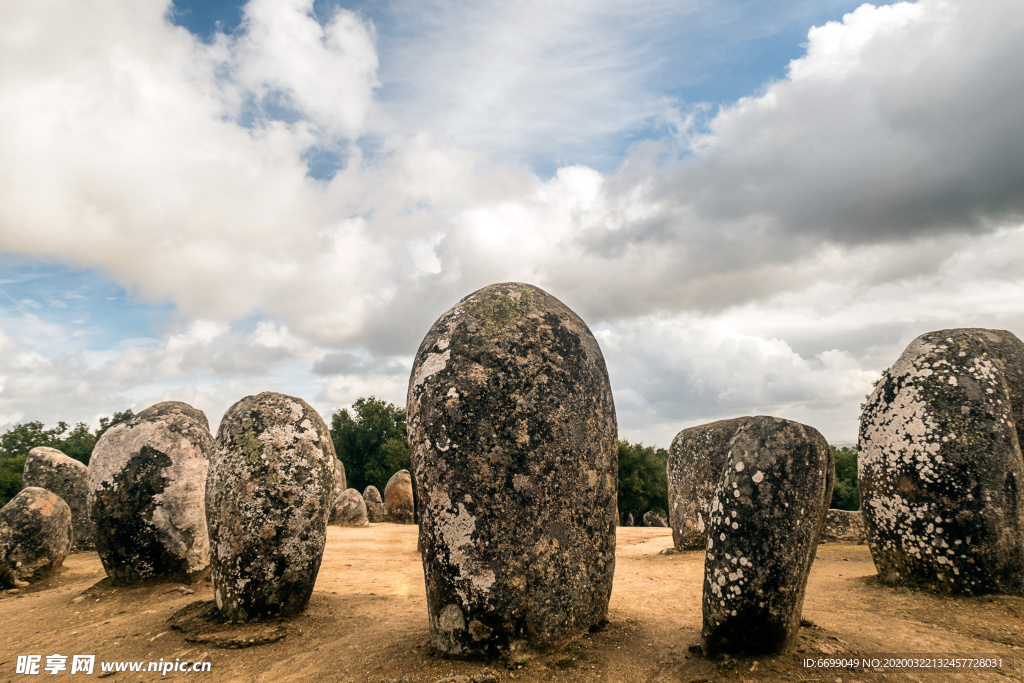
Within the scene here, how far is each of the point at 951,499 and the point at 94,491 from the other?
12.6 meters

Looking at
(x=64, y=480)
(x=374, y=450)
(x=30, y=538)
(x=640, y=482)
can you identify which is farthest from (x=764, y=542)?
(x=374, y=450)

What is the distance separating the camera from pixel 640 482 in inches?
1308

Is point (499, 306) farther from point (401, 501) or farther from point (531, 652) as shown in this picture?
point (401, 501)

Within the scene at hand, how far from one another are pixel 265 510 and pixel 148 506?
3.87 meters

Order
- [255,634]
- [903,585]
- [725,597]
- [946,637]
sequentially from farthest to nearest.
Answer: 1. [903,585]
2. [255,634]
3. [946,637]
4. [725,597]

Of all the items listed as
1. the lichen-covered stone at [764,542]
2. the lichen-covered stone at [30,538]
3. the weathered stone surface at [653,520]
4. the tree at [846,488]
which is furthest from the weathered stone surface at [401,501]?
the lichen-covered stone at [764,542]

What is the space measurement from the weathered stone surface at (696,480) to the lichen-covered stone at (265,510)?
840 centimetres

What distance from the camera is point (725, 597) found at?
443cm

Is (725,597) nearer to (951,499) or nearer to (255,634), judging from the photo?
(951,499)

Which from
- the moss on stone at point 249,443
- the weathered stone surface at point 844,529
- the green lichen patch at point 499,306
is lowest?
the weathered stone surface at point 844,529

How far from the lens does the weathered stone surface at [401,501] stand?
2505 centimetres

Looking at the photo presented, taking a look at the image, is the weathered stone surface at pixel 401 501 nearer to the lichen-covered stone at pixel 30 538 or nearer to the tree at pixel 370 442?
the tree at pixel 370 442

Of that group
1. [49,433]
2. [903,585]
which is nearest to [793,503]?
[903,585]

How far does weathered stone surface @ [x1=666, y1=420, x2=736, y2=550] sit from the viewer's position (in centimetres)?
1199
